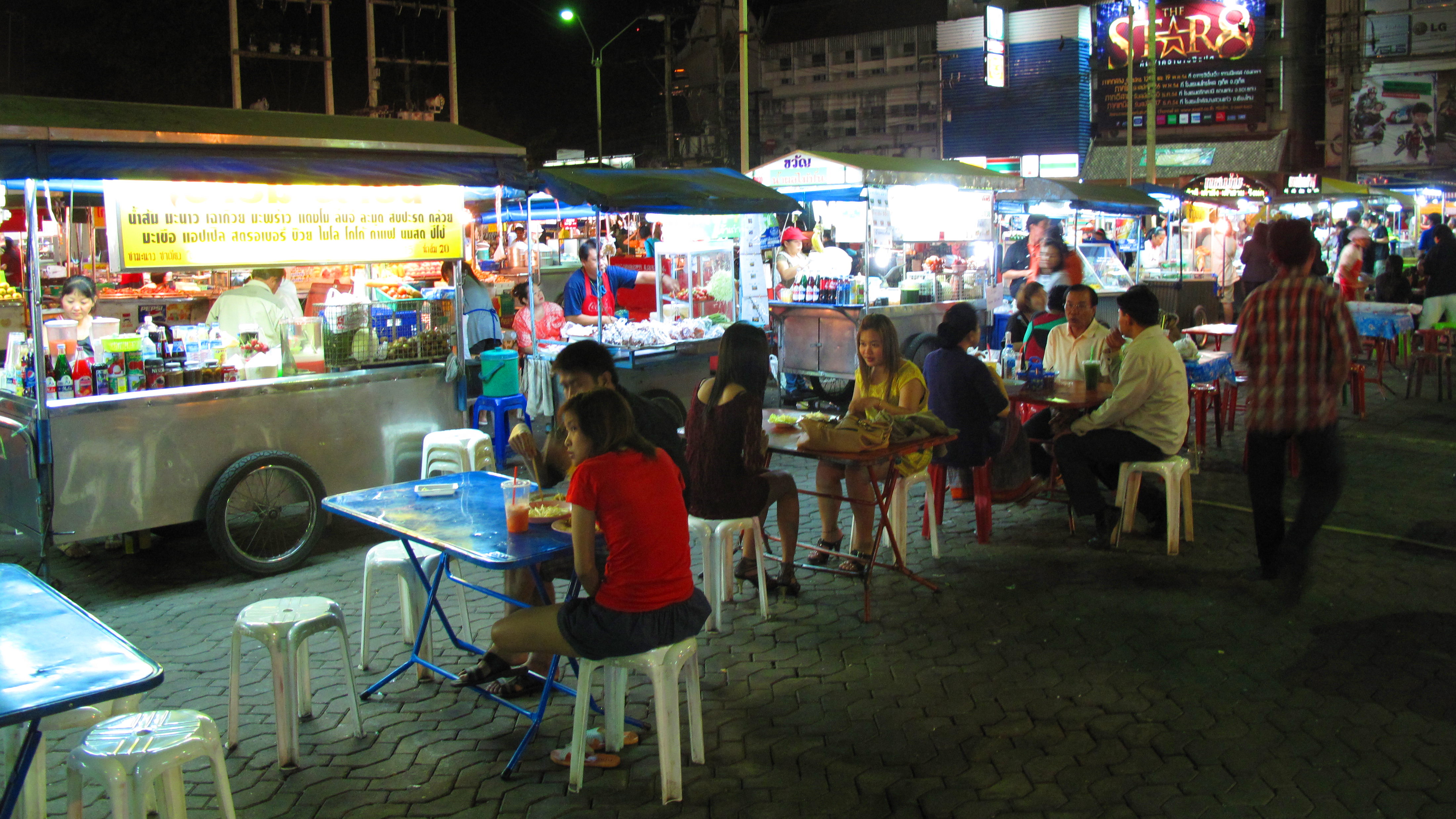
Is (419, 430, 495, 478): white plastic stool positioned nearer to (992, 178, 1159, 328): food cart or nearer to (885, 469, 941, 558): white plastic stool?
(885, 469, 941, 558): white plastic stool

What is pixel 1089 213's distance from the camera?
18938 millimetres

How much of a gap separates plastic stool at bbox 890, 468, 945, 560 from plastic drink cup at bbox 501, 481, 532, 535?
7.83 ft

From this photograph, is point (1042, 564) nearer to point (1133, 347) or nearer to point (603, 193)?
point (1133, 347)

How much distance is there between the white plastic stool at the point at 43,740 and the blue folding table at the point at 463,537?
109cm

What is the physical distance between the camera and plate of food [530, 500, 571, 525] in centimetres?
411

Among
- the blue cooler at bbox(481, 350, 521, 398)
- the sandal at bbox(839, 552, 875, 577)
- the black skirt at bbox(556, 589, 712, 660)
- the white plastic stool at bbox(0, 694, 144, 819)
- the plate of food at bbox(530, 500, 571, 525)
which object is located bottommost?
the sandal at bbox(839, 552, 875, 577)

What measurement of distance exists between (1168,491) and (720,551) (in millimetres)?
2924

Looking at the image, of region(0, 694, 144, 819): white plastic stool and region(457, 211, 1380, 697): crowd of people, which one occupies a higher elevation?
region(457, 211, 1380, 697): crowd of people

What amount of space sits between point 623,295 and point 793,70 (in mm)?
40916

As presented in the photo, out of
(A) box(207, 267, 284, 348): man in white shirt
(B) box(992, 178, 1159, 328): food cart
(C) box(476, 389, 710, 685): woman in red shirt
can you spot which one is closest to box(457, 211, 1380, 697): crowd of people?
(C) box(476, 389, 710, 685): woman in red shirt

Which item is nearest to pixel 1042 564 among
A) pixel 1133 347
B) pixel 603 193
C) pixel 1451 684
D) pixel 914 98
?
pixel 1133 347

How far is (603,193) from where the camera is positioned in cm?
851

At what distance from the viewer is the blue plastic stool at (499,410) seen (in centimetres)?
823

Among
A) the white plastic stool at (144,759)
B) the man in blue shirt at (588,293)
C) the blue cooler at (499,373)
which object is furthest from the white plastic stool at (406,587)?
the man in blue shirt at (588,293)
